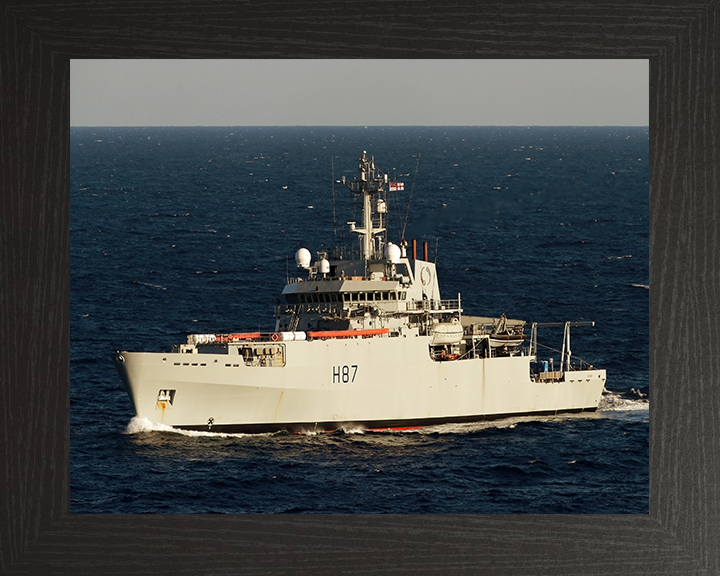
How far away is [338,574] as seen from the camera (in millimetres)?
12961

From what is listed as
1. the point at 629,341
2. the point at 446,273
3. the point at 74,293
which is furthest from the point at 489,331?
the point at 74,293

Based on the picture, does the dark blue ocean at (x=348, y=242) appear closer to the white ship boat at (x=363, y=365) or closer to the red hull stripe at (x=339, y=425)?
the red hull stripe at (x=339, y=425)

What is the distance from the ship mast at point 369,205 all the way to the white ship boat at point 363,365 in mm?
42

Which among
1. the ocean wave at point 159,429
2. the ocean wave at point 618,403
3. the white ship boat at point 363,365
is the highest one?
the white ship boat at point 363,365

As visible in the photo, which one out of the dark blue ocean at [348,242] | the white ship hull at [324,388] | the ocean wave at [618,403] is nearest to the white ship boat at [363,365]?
the white ship hull at [324,388]

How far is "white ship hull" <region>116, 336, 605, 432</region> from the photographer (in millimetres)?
29031

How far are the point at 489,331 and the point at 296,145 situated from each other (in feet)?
199

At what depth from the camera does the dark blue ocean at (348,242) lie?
22953 mm

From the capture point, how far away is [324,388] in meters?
30.0

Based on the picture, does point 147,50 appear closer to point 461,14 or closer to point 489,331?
point 461,14

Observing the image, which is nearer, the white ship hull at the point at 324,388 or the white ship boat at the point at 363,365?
the white ship hull at the point at 324,388

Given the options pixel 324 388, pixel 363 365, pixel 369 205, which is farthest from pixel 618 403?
pixel 324 388

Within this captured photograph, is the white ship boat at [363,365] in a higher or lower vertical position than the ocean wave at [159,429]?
higher

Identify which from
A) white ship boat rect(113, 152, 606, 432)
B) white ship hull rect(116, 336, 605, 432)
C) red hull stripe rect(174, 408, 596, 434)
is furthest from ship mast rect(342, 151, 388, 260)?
red hull stripe rect(174, 408, 596, 434)
